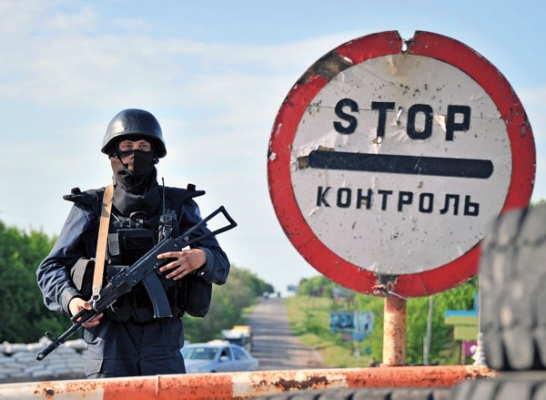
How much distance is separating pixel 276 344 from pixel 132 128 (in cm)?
9842

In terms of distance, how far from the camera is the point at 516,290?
1.91 m

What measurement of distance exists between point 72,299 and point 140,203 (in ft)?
1.77

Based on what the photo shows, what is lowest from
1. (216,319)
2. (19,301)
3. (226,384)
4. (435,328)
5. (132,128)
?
(216,319)

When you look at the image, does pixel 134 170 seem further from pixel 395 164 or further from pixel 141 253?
pixel 395 164

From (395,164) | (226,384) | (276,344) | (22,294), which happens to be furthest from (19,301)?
(226,384)

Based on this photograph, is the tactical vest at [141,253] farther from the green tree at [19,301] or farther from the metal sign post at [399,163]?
the green tree at [19,301]

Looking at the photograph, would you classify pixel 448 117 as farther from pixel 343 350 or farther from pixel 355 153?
pixel 343 350

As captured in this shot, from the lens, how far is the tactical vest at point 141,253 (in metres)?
5.41

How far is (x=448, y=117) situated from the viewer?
4.39 meters

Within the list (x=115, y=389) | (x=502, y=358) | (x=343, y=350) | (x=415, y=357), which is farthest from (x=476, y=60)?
(x=343, y=350)

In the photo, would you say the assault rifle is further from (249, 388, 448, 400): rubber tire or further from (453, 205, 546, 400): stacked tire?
(453, 205, 546, 400): stacked tire

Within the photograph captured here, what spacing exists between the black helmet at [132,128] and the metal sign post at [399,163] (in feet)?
4.48

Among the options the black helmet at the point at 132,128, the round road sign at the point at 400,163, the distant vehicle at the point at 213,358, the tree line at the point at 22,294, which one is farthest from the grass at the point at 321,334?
the round road sign at the point at 400,163

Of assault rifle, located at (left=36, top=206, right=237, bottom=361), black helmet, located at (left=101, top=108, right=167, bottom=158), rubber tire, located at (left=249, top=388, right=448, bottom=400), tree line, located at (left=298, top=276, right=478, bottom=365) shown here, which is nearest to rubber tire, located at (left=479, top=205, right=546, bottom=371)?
rubber tire, located at (left=249, top=388, right=448, bottom=400)
